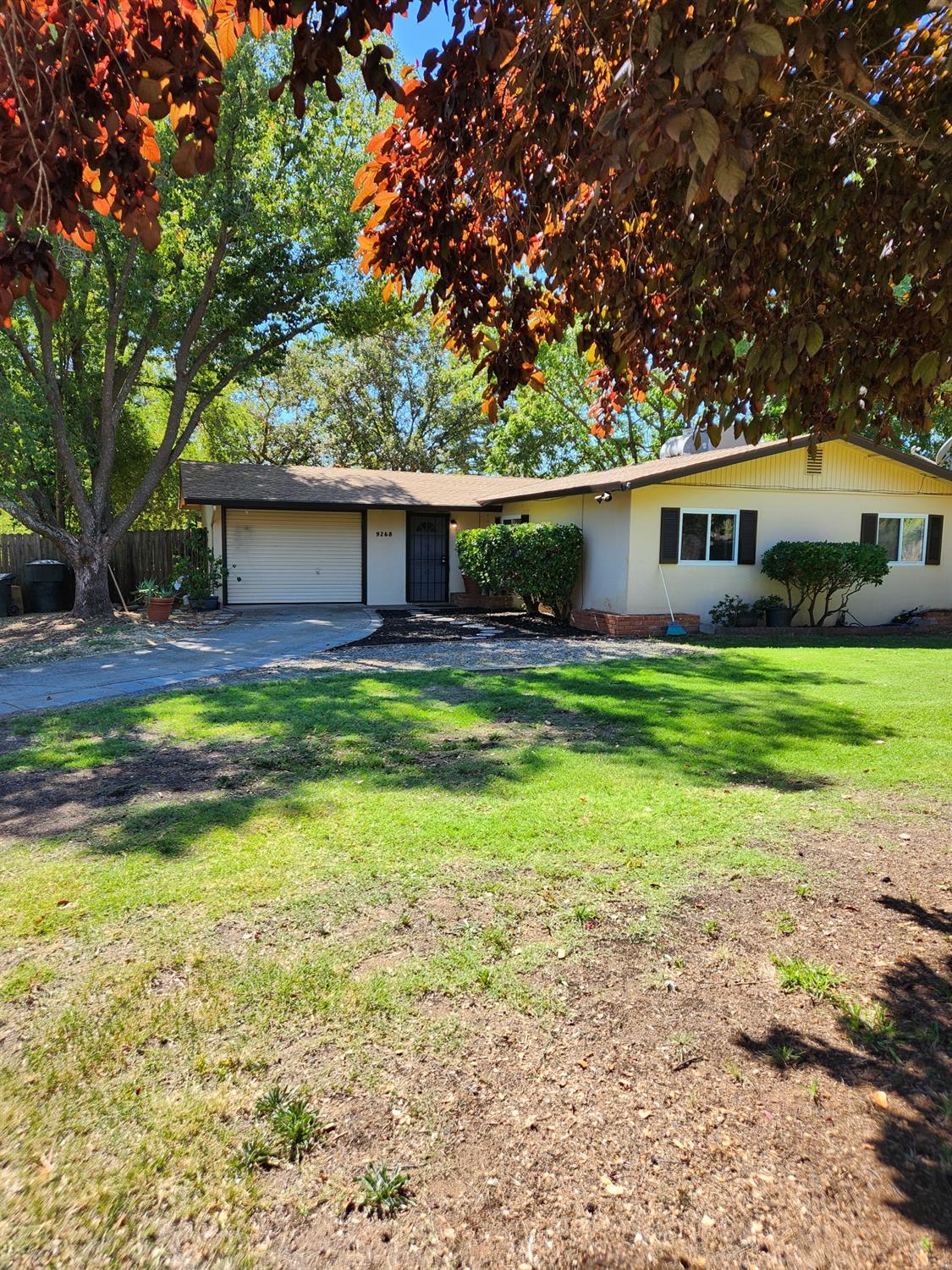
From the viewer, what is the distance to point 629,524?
13.9 metres

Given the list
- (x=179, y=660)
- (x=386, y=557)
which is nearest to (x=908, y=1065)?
(x=179, y=660)

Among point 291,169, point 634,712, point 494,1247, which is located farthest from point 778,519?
point 494,1247

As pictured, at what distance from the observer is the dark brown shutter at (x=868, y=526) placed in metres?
15.4

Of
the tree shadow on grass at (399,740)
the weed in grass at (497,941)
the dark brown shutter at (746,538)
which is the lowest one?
the weed in grass at (497,941)

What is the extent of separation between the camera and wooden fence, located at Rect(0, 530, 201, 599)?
18.0 metres

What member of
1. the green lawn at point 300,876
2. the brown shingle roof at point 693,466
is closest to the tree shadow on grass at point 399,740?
the green lawn at point 300,876

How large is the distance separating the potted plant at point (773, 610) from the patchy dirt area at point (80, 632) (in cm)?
1050

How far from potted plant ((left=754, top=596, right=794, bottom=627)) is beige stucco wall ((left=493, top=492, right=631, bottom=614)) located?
275cm

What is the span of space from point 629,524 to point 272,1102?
12708 mm

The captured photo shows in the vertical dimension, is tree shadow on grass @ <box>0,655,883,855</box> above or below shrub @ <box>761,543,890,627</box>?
below

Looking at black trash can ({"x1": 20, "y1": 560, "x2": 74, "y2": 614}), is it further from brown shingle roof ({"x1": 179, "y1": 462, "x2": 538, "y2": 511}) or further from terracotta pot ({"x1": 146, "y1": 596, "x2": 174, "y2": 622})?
terracotta pot ({"x1": 146, "y1": 596, "x2": 174, "y2": 622})

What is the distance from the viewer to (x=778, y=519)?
48.7ft

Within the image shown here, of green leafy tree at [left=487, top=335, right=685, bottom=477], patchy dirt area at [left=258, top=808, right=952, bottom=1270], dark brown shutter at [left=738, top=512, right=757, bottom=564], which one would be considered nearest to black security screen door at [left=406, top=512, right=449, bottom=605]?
dark brown shutter at [left=738, top=512, right=757, bottom=564]

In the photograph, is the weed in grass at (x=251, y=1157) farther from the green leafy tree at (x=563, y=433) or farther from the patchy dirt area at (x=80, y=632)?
the green leafy tree at (x=563, y=433)
